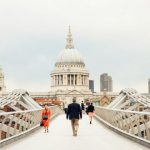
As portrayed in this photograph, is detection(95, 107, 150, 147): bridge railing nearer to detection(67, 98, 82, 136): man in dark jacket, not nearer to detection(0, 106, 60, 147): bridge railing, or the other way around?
detection(67, 98, 82, 136): man in dark jacket

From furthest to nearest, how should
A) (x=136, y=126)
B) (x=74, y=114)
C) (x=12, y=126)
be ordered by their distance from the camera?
(x=74, y=114) → (x=12, y=126) → (x=136, y=126)

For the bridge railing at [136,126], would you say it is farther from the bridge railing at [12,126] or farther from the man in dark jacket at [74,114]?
the bridge railing at [12,126]

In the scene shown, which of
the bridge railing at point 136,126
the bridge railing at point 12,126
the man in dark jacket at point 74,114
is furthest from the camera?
the man in dark jacket at point 74,114

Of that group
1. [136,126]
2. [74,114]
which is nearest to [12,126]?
[74,114]

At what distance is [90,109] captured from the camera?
39.8 m

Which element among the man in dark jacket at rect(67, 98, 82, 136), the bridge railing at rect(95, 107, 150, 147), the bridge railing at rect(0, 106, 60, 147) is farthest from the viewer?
the man in dark jacket at rect(67, 98, 82, 136)

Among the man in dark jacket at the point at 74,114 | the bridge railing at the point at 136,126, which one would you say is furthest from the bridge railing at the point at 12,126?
the bridge railing at the point at 136,126

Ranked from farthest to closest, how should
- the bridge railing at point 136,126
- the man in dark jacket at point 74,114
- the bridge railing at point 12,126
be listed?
the man in dark jacket at point 74,114
the bridge railing at point 12,126
the bridge railing at point 136,126

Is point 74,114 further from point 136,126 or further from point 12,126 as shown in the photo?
point 136,126

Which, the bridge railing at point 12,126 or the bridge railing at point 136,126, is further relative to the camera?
the bridge railing at point 12,126

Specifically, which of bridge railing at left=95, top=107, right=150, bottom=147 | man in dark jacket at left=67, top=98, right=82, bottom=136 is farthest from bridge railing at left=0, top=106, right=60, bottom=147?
bridge railing at left=95, top=107, right=150, bottom=147

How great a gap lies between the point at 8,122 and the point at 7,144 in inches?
34.2

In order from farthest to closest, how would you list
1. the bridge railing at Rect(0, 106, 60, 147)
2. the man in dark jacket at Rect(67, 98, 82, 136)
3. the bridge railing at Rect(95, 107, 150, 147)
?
the man in dark jacket at Rect(67, 98, 82, 136), the bridge railing at Rect(0, 106, 60, 147), the bridge railing at Rect(95, 107, 150, 147)

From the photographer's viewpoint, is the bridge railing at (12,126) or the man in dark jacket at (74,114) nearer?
the bridge railing at (12,126)
